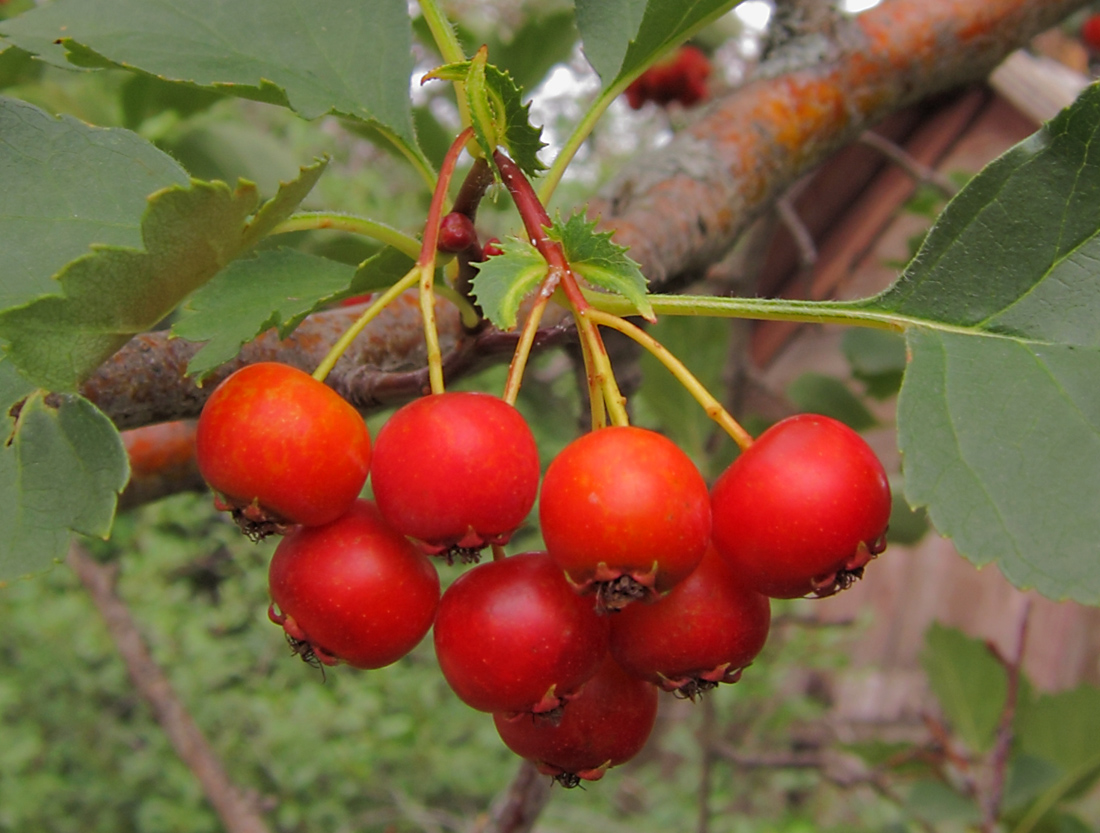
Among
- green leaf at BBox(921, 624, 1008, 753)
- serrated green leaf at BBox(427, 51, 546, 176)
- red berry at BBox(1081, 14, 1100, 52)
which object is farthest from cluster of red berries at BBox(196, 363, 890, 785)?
red berry at BBox(1081, 14, 1100, 52)

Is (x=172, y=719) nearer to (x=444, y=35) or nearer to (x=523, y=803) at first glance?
(x=523, y=803)

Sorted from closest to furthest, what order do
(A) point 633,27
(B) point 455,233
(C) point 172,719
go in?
(B) point 455,233 < (A) point 633,27 < (C) point 172,719

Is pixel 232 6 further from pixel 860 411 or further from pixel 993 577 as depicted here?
pixel 993 577

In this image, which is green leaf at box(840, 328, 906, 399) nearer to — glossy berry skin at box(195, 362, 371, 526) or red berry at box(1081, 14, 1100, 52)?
glossy berry skin at box(195, 362, 371, 526)

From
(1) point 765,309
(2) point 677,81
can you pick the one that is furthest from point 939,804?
(2) point 677,81

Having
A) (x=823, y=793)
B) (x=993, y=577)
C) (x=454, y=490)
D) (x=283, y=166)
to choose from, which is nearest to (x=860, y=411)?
(x=993, y=577)

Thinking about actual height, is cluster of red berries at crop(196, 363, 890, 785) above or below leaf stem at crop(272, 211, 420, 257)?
below
